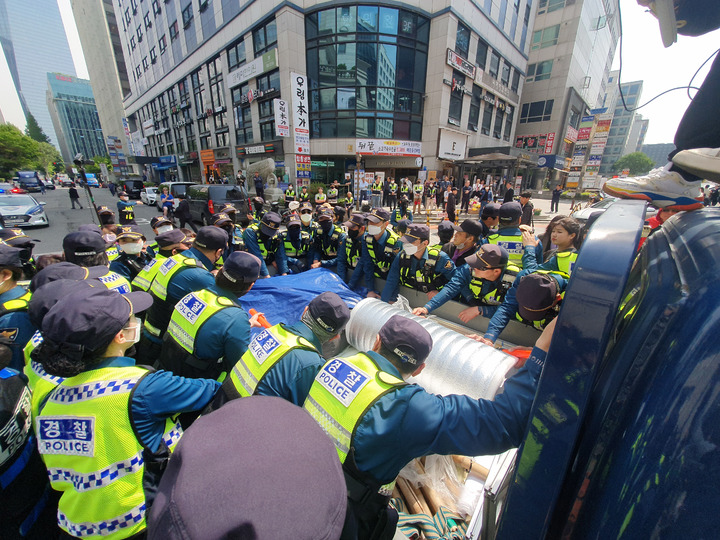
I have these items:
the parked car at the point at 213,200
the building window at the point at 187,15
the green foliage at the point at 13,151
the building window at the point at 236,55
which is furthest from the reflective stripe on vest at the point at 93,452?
the green foliage at the point at 13,151

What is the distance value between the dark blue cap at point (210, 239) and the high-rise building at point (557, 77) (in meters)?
32.7

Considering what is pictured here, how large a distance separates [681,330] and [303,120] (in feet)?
79.5

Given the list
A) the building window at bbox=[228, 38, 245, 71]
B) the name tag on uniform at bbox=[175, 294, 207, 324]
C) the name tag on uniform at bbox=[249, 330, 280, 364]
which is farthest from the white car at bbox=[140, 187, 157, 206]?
the name tag on uniform at bbox=[249, 330, 280, 364]

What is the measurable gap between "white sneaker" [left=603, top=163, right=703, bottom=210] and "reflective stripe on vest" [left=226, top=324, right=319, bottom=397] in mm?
2248

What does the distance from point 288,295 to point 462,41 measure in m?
26.9

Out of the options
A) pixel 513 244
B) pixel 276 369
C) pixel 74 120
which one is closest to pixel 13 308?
pixel 276 369

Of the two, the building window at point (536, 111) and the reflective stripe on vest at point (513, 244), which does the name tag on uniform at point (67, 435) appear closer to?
the reflective stripe on vest at point (513, 244)

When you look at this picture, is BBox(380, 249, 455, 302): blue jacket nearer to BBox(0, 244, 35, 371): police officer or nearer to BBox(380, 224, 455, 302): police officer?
BBox(380, 224, 455, 302): police officer

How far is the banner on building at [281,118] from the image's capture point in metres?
20.4

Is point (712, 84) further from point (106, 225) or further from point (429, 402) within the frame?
point (106, 225)

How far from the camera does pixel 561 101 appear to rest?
30.2 meters

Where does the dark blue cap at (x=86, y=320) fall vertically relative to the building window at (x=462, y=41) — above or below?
below

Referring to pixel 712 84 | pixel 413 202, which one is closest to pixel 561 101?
Answer: pixel 413 202

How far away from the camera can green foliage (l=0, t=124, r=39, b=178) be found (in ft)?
133
